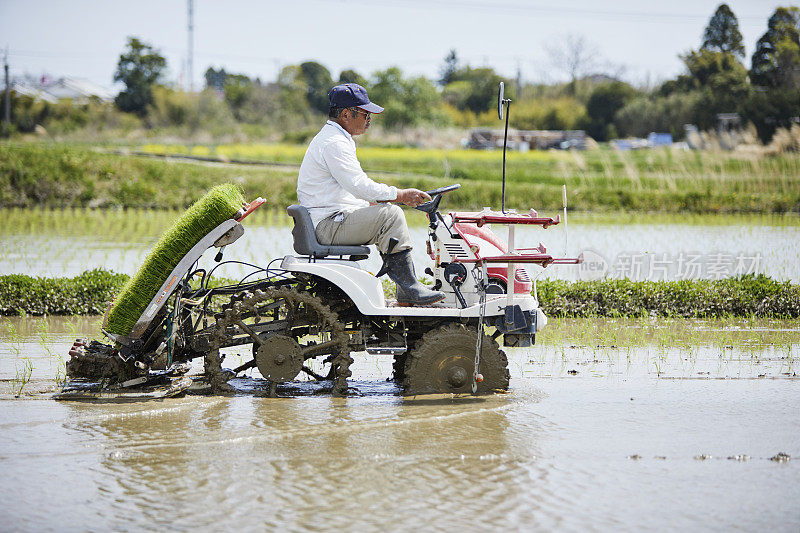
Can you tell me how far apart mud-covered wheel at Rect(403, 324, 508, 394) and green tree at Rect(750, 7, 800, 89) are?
127 feet

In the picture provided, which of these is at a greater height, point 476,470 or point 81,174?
point 81,174

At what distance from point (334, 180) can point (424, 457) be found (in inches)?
88.9

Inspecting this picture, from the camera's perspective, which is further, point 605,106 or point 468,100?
point 468,100

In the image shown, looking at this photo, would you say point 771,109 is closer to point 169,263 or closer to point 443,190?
point 443,190

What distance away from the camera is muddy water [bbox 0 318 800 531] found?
4.24 m

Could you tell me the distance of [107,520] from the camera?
4.14m

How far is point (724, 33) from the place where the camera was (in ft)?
167

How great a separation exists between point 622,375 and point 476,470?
2880 mm

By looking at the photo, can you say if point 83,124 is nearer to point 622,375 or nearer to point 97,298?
point 97,298

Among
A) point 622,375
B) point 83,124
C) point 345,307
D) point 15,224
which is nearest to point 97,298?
point 345,307

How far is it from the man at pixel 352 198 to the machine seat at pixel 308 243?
56mm

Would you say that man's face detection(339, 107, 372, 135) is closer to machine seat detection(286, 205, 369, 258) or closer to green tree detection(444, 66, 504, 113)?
machine seat detection(286, 205, 369, 258)

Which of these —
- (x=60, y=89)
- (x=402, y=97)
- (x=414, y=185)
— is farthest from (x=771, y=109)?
(x=60, y=89)

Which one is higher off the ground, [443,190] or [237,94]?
[237,94]
